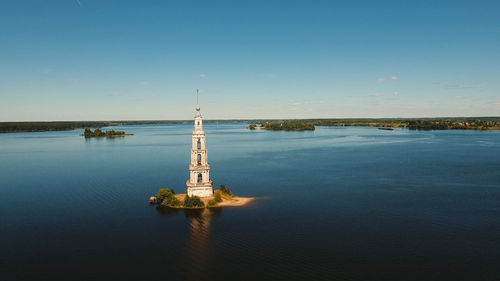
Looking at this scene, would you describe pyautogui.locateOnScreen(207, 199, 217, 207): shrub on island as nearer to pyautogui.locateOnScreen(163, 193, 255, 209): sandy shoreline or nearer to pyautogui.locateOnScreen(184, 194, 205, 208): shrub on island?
pyautogui.locateOnScreen(163, 193, 255, 209): sandy shoreline

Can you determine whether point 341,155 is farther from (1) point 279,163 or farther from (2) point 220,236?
(2) point 220,236

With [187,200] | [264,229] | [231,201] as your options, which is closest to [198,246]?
[264,229]

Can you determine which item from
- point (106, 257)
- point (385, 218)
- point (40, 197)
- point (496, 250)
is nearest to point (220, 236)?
point (106, 257)

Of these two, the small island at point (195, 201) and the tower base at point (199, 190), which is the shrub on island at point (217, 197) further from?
the tower base at point (199, 190)

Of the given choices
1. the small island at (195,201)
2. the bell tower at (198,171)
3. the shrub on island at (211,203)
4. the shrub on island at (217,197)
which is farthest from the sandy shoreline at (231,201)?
the bell tower at (198,171)

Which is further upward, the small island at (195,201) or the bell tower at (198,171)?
the bell tower at (198,171)

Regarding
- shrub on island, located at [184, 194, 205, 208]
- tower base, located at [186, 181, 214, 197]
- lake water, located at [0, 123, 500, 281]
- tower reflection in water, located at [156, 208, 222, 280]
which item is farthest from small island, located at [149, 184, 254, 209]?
lake water, located at [0, 123, 500, 281]
